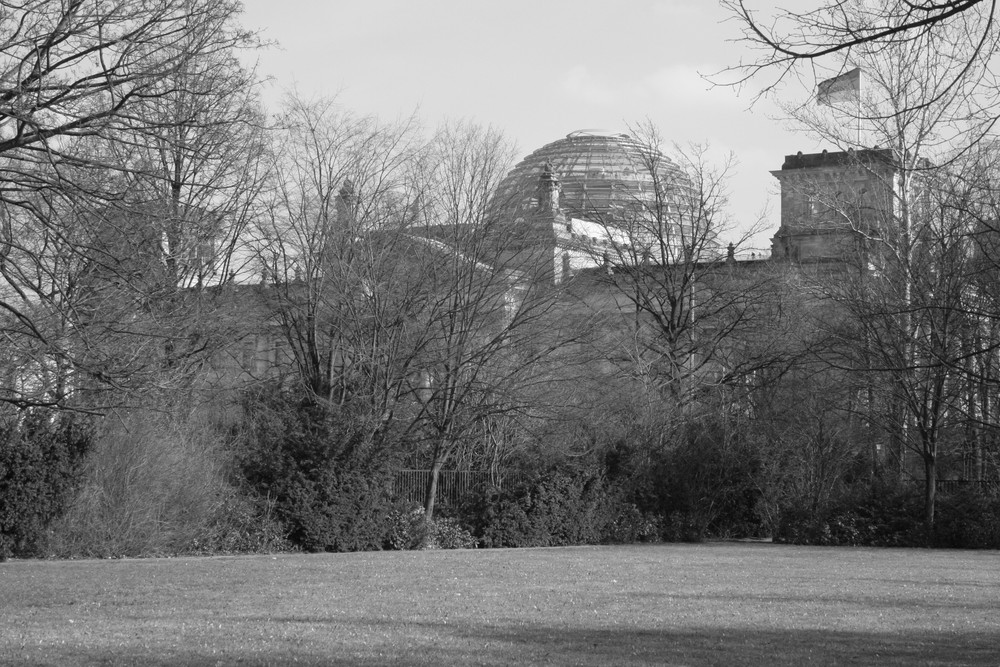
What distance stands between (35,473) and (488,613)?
1027 centimetres

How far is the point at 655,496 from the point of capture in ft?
102

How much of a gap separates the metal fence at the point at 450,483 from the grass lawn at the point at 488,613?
222 inches

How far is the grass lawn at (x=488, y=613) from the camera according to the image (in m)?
9.81

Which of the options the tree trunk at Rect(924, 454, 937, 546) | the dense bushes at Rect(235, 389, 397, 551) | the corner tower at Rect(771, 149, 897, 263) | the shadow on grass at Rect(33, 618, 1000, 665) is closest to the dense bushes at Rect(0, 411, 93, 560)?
the dense bushes at Rect(235, 389, 397, 551)

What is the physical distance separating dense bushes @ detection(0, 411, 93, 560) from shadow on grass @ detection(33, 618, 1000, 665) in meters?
9.66

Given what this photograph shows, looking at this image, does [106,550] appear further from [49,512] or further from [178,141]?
[178,141]

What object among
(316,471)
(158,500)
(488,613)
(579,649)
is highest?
(316,471)

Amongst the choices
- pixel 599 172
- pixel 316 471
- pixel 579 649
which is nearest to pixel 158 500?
pixel 316 471

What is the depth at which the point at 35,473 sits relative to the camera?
1984 centimetres

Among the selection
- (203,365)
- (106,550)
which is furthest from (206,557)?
(203,365)

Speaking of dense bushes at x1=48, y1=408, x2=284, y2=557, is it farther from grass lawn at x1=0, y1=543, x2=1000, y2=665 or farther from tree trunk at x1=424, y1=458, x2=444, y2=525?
tree trunk at x1=424, y1=458, x2=444, y2=525

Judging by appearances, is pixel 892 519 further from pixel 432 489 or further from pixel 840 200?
pixel 432 489

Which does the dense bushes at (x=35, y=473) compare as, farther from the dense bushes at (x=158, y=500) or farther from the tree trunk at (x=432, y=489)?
the tree trunk at (x=432, y=489)

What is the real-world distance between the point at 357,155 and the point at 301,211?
1.94 meters
